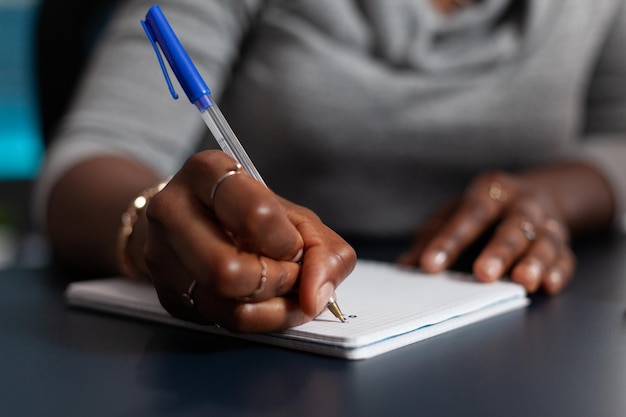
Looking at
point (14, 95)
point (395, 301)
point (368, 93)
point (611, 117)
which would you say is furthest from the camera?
point (14, 95)

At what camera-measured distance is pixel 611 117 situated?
1.11m

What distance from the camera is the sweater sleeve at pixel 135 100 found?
79 cm

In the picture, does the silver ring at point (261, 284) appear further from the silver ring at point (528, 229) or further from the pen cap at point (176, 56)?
the silver ring at point (528, 229)

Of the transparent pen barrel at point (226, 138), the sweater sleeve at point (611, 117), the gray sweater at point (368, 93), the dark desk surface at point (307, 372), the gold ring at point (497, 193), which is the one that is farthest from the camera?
the sweater sleeve at point (611, 117)

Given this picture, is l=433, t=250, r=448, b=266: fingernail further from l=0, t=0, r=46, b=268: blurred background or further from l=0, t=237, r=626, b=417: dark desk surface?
l=0, t=0, r=46, b=268: blurred background

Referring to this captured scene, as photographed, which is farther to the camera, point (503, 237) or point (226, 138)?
point (503, 237)

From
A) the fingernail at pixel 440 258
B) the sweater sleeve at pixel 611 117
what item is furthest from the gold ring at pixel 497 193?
the sweater sleeve at pixel 611 117

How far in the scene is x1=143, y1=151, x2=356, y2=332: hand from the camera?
1.26 feet

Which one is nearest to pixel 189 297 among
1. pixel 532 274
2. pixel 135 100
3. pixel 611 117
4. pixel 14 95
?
pixel 532 274

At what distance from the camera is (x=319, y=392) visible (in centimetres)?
36

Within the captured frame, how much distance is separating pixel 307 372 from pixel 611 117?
874mm

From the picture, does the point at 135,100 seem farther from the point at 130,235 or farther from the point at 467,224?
the point at 467,224

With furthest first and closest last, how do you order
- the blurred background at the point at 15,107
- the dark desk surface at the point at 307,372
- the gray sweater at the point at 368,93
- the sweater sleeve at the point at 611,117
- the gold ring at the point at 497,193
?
the blurred background at the point at 15,107
the sweater sleeve at the point at 611,117
the gray sweater at the point at 368,93
the gold ring at the point at 497,193
the dark desk surface at the point at 307,372

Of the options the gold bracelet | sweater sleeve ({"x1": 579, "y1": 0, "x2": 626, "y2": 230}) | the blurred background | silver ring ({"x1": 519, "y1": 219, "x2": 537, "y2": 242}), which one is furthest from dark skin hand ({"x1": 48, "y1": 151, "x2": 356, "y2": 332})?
the blurred background
